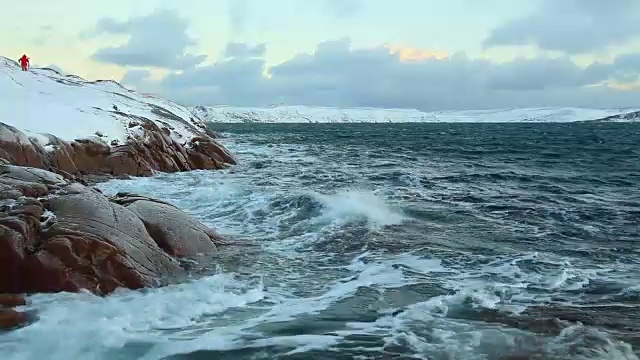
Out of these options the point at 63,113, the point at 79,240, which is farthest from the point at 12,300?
the point at 63,113

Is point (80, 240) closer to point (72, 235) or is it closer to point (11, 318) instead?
point (72, 235)

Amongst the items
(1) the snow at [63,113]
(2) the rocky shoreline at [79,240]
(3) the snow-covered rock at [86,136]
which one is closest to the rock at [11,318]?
(2) the rocky shoreline at [79,240]

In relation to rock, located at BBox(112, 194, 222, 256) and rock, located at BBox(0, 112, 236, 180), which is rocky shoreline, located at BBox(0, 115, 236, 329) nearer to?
rock, located at BBox(112, 194, 222, 256)

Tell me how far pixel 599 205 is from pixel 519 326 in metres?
13.8

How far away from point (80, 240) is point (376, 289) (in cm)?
497

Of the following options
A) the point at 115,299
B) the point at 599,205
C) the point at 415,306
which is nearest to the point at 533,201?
the point at 599,205

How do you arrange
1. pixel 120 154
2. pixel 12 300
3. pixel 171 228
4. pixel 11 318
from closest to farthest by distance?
pixel 11 318 < pixel 12 300 < pixel 171 228 < pixel 120 154

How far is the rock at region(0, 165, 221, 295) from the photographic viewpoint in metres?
8.70

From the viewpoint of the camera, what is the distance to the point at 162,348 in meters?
7.18

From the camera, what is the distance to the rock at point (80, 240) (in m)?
8.70

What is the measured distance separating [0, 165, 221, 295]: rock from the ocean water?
39 cm

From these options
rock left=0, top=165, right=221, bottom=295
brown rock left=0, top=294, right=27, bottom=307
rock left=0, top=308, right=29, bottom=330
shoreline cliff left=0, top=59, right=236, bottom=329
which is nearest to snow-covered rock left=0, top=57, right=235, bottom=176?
shoreline cliff left=0, top=59, right=236, bottom=329

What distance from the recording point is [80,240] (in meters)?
9.15

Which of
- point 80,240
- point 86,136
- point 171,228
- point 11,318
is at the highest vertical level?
point 86,136
